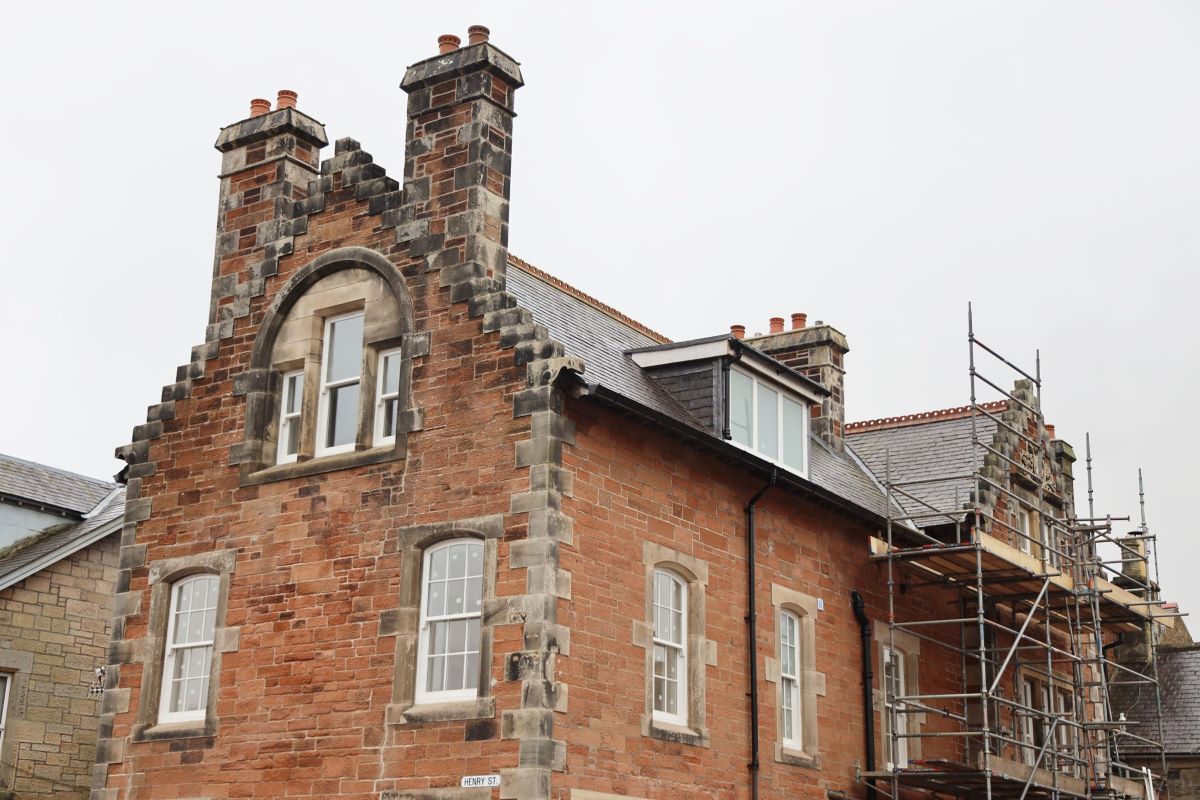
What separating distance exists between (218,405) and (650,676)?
6443mm

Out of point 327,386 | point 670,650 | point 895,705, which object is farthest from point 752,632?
point 327,386

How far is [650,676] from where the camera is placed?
16547 mm

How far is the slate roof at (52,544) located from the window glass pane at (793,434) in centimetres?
1038

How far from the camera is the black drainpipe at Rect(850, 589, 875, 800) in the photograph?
20328 mm

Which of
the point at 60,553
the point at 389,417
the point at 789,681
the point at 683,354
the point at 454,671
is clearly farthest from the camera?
the point at 60,553

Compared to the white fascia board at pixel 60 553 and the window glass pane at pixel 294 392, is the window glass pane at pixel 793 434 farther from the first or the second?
the white fascia board at pixel 60 553

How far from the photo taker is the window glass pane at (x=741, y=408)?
1964cm

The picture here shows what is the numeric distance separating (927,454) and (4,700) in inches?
595

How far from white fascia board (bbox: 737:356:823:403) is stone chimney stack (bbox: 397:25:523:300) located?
4.23 meters

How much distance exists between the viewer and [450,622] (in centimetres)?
1592

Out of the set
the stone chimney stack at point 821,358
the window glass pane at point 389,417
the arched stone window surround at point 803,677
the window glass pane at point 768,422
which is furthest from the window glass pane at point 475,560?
the stone chimney stack at point 821,358

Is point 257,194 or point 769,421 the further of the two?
point 769,421

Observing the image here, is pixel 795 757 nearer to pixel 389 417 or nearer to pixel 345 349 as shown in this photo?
pixel 389 417

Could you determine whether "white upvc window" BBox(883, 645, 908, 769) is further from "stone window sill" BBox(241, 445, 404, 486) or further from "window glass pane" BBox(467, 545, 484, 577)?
"stone window sill" BBox(241, 445, 404, 486)
